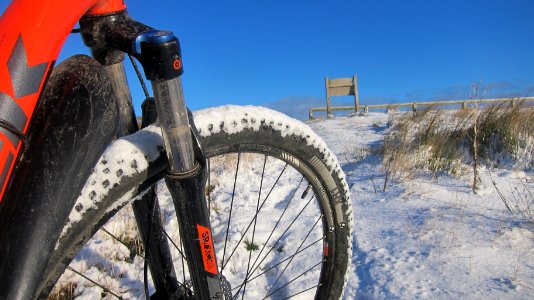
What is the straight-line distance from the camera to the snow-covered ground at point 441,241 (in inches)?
60.5

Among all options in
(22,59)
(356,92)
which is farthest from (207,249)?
(356,92)

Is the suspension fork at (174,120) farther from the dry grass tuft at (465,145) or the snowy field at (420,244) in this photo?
the dry grass tuft at (465,145)

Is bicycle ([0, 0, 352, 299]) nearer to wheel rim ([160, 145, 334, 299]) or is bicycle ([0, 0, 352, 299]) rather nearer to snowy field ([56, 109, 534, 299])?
wheel rim ([160, 145, 334, 299])

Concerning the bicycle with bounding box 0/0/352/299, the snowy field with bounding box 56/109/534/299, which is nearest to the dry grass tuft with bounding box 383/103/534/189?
the snowy field with bounding box 56/109/534/299

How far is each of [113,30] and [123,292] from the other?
142 centimetres

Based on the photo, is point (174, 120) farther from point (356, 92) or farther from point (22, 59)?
point (356, 92)

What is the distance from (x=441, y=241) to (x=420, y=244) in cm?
10

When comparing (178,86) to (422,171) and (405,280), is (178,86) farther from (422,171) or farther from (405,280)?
(422,171)

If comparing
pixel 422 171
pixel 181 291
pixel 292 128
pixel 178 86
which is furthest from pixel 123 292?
pixel 422 171

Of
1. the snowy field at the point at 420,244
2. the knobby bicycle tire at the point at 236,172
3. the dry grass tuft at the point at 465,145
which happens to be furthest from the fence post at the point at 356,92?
the knobby bicycle tire at the point at 236,172

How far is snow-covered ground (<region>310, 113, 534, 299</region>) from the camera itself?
1536 millimetres

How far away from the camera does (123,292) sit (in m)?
1.85

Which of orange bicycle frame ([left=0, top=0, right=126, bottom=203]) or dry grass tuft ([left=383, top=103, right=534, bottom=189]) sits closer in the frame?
orange bicycle frame ([left=0, top=0, right=126, bottom=203])

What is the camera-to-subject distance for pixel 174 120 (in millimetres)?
808
